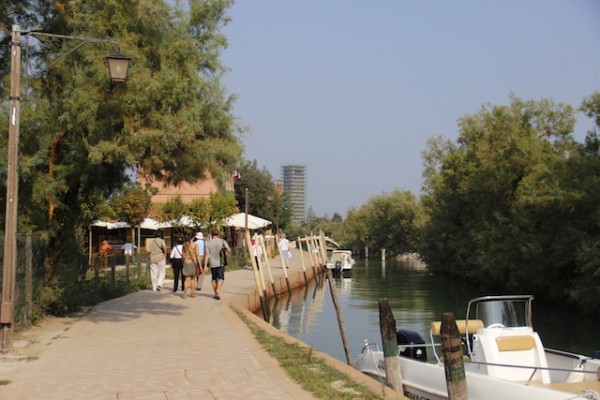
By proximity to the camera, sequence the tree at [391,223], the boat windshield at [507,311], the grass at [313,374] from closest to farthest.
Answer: the grass at [313,374] → the boat windshield at [507,311] → the tree at [391,223]

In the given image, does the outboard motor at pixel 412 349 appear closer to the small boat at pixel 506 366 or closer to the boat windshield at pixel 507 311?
the small boat at pixel 506 366

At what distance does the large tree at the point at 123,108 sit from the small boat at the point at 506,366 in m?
5.33

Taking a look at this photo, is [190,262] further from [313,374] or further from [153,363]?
[313,374]

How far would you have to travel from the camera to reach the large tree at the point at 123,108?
41.3ft

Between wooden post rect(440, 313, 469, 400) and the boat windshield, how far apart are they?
8.32 ft

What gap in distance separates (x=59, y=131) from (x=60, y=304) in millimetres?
3694

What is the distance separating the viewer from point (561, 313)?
93.0 ft

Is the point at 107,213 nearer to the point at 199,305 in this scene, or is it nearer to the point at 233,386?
the point at 199,305

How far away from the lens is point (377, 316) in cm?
2522

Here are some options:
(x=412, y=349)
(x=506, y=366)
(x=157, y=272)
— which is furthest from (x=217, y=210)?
(x=506, y=366)

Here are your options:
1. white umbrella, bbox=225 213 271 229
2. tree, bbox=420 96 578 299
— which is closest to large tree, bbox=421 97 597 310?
tree, bbox=420 96 578 299

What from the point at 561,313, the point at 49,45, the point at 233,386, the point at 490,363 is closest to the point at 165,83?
the point at 49,45

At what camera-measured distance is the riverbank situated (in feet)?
26.1

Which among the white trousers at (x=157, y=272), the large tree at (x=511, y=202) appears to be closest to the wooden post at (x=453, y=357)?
the white trousers at (x=157, y=272)
